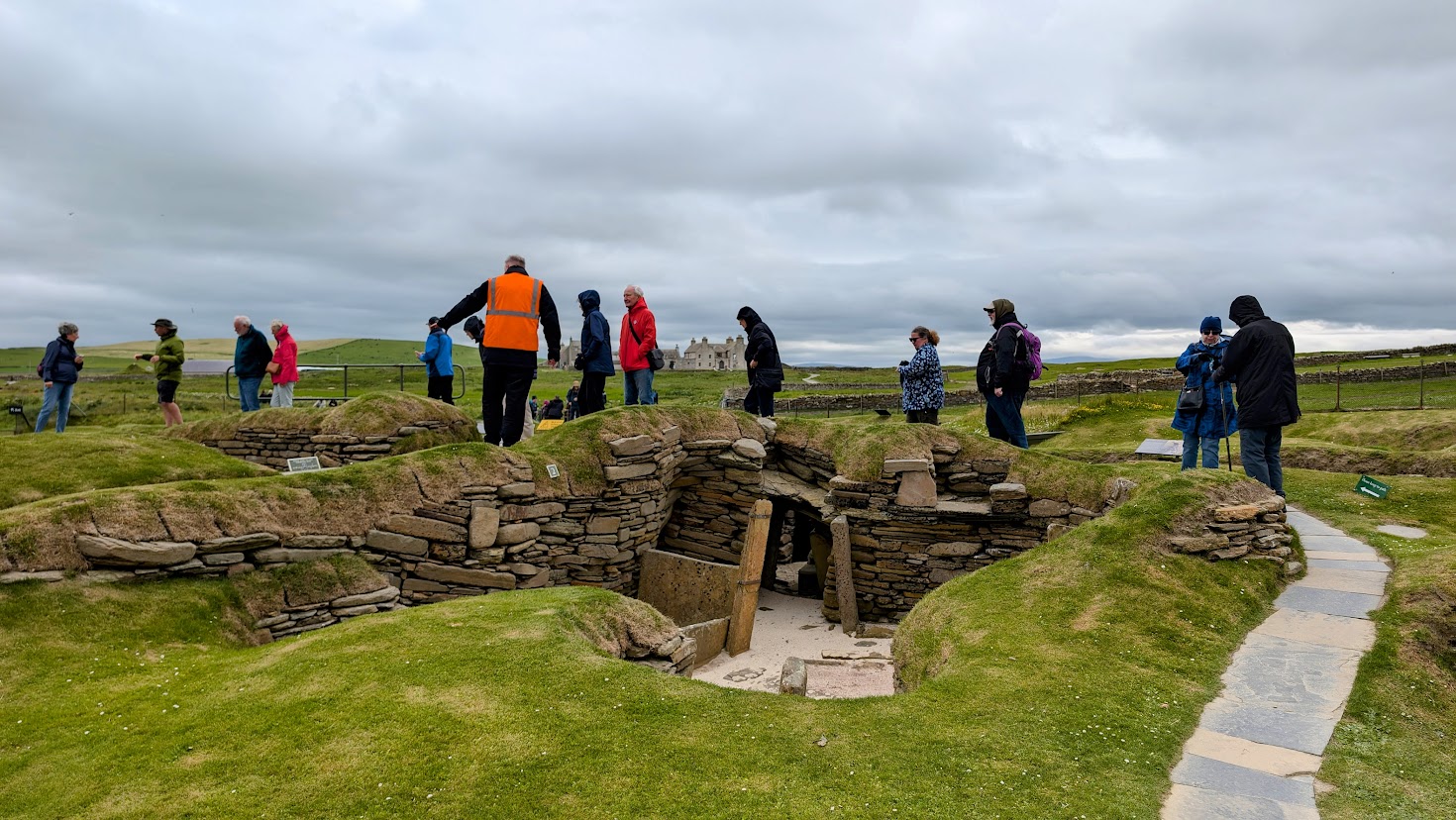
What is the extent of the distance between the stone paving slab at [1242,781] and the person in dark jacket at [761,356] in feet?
31.8

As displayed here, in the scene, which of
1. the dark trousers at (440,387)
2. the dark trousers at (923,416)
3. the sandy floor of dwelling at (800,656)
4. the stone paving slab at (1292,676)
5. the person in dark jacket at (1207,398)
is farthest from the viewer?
the dark trousers at (440,387)

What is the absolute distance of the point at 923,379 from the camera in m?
14.5

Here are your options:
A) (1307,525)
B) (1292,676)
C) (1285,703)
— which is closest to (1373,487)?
(1307,525)

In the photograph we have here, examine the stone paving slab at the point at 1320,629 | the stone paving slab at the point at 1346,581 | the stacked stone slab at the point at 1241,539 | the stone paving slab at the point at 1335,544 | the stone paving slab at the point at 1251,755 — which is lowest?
the stone paving slab at the point at 1251,755

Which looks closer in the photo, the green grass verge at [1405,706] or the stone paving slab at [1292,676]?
the green grass verge at [1405,706]

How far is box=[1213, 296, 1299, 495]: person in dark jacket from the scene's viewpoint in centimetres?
934

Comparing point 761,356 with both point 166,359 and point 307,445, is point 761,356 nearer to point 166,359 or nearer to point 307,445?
point 307,445

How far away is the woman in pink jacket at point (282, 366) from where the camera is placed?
14883 mm

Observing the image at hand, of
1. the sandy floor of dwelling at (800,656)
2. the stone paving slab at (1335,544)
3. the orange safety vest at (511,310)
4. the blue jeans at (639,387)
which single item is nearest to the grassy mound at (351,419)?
the orange safety vest at (511,310)

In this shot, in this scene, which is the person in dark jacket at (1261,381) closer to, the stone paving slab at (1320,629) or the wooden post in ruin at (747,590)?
the stone paving slab at (1320,629)

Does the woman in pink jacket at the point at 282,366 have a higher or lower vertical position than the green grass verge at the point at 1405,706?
higher

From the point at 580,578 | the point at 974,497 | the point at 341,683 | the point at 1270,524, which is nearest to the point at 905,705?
the point at 341,683

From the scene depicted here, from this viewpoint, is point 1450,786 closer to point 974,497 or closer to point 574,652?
point 574,652

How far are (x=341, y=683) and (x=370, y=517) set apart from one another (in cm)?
426
